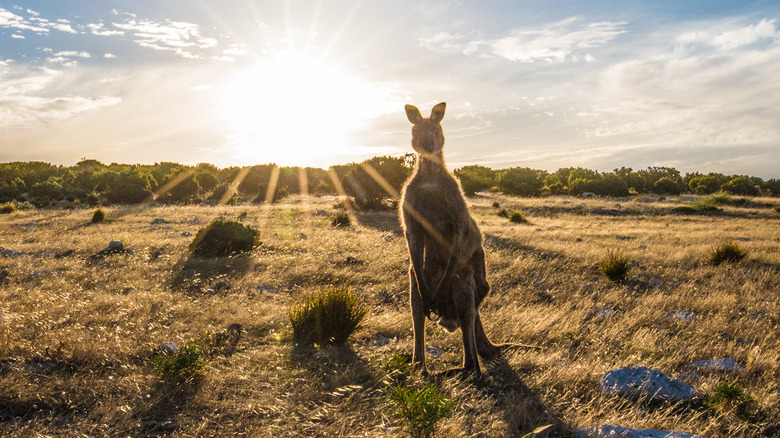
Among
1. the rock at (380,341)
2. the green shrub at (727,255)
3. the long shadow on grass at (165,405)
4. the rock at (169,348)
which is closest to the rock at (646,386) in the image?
the rock at (380,341)

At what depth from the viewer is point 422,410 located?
3.04 meters

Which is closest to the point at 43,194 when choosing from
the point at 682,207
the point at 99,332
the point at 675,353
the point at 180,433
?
the point at 99,332

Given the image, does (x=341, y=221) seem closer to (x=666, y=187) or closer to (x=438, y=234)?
(x=438, y=234)

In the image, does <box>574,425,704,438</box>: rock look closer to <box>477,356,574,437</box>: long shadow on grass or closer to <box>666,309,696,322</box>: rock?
<box>477,356,574,437</box>: long shadow on grass

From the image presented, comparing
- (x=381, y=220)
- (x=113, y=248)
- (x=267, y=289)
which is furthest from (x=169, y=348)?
(x=381, y=220)

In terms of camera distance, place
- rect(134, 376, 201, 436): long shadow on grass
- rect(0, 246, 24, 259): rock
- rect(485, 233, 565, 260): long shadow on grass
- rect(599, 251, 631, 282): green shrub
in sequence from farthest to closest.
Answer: rect(485, 233, 565, 260): long shadow on grass → rect(0, 246, 24, 259): rock → rect(599, 251, 631, 282): green shrub → rect(134, 376, 201, 436): long shadow on grass

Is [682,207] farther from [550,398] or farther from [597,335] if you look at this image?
[550,398]

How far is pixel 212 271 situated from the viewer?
33.6 feet

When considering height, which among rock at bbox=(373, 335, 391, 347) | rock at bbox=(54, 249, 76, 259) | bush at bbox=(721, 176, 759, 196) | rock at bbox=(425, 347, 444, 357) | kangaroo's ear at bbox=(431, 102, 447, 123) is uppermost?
kangaroo's ear at bbox=(431, 102, 447, 123)

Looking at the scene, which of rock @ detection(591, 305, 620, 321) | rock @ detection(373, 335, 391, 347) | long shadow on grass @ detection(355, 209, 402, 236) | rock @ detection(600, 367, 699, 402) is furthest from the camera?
long shadow on grass @ detection(355, 209, 402, 236)

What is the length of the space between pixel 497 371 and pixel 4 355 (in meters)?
5.61

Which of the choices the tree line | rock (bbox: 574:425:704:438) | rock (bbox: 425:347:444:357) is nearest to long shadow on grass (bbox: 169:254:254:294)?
rock (bbox: 425:347:444:357)

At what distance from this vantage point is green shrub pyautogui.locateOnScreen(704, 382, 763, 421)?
3699 millimetres

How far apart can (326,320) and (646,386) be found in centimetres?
384
